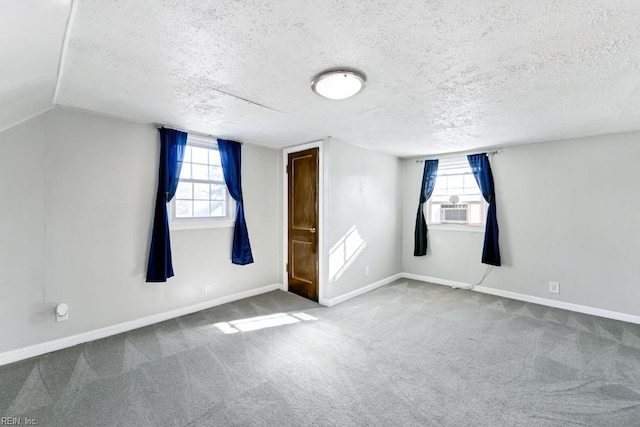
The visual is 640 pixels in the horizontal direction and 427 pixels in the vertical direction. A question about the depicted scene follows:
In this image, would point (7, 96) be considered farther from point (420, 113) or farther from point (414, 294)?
point (414, 294)

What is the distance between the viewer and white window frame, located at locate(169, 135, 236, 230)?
346cm

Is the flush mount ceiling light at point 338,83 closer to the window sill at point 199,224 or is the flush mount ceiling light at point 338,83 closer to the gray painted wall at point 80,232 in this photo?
the gray painted wall at point 80,232

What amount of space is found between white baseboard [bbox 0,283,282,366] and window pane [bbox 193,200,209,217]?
1.17m

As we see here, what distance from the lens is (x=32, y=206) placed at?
253 cm

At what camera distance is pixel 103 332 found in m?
2.89

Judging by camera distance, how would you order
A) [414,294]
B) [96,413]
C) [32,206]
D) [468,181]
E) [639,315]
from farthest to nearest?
1. [468,181]
2. [414,294]
3. [639,315]
4. [32,206]
5. [96,413]

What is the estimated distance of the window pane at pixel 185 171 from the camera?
3.57 meters

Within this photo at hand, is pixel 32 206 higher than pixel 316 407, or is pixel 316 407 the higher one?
pixel 32 206

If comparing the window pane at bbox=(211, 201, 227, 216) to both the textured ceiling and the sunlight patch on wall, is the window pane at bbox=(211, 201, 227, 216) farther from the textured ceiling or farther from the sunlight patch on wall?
the sunlight patch on wall

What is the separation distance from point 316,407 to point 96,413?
1457 mm

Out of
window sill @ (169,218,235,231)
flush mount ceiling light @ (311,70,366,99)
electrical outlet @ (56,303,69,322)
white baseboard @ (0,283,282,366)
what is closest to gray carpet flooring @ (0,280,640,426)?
white baseboard @ (0,283,282,366)

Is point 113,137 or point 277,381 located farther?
point 113,137

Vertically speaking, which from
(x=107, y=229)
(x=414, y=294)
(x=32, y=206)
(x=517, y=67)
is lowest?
(x=414, y=294)

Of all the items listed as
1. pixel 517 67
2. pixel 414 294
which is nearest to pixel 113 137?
pixel 517 67
